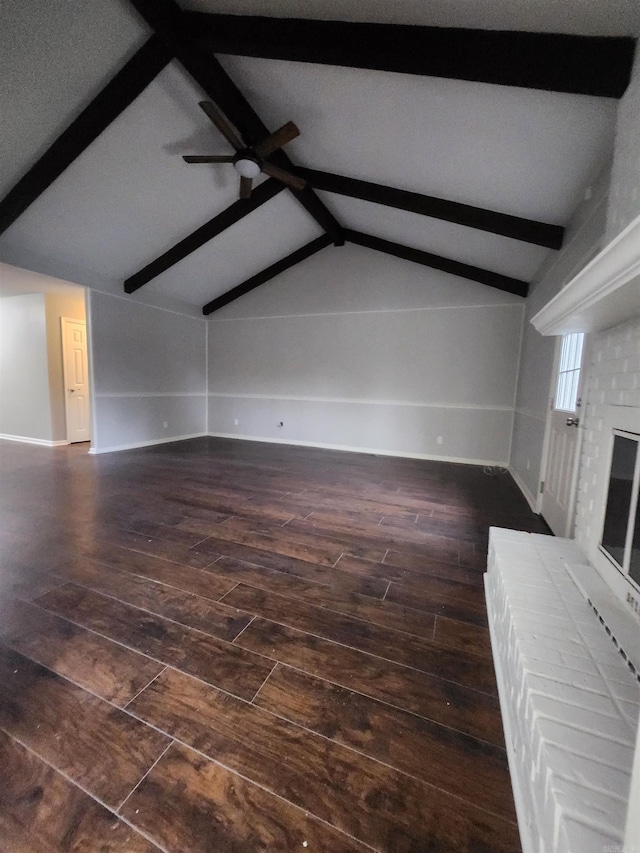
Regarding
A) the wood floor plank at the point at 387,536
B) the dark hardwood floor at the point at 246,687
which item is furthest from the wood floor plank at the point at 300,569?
the wood floor plank at the point at 387,536

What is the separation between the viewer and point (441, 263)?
15.1 ft

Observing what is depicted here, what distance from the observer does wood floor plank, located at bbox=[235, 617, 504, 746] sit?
1.12 metres

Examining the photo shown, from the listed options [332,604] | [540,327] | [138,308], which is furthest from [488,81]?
[138,308]

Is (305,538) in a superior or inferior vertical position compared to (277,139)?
inferior

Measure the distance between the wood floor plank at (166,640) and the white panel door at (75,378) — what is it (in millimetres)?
4826

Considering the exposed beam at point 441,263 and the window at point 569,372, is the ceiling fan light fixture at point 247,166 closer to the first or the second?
the exposed beam at point 441,263

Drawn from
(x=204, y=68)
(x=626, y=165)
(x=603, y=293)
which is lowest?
(x=603, y=293)

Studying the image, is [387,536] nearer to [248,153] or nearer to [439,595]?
[439,595]

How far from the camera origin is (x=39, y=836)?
0.79 metres

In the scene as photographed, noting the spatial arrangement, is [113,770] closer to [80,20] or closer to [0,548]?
[0,548]

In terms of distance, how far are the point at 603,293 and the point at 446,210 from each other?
273 centimetres

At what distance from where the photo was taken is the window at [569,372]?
234cm

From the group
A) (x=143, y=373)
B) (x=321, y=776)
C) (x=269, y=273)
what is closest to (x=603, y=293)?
(x=321, y=776)

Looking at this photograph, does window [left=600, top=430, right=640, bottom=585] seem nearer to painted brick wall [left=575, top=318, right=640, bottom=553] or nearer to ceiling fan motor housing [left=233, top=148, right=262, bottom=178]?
painted brick wall [left=575, top=318, right=640, bottom=553]
